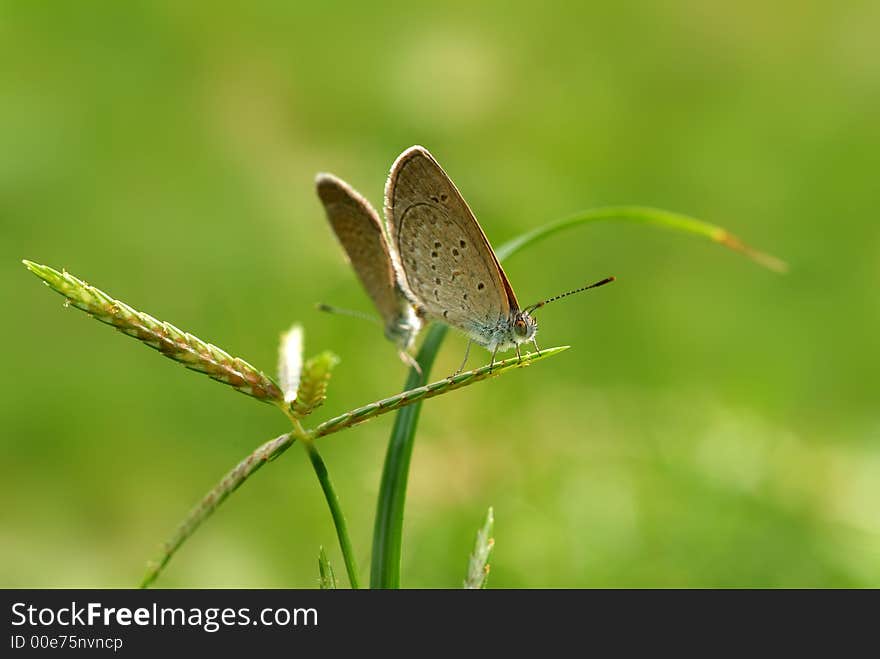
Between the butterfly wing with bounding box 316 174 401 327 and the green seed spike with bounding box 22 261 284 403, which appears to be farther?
the butterfly wing with bounding box 316 174 401 327

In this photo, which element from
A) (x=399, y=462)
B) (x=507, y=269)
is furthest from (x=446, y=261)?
(x=507, y=269)

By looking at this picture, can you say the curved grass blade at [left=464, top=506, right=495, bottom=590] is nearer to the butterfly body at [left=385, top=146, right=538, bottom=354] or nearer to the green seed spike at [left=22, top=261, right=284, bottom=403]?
the green seed spike at [left=22, top=261, right=284, bottom=403]

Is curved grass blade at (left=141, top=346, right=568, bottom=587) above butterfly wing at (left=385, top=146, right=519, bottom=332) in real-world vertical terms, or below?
below

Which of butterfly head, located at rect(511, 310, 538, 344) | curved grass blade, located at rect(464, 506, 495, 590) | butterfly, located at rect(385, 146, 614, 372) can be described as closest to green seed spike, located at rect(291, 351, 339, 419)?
curved grass blade, located at rect(464, 506, 495, 590)

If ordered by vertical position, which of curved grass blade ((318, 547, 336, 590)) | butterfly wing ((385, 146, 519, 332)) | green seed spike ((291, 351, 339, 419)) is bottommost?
curved grass blade ((318, 547, 336, 590))
